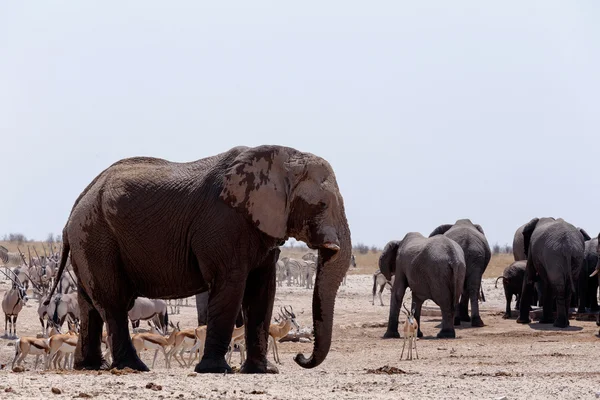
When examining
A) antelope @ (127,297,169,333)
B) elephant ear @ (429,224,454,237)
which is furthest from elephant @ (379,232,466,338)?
elephant ear @ (429,224,454,237)

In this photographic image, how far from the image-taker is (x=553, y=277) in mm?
25656

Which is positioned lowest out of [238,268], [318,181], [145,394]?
[145,394]

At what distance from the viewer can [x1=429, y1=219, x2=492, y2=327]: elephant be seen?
27.0 metres

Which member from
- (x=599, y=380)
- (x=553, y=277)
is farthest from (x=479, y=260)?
(x=599, y=380)

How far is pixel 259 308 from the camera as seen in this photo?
14469 millimetres

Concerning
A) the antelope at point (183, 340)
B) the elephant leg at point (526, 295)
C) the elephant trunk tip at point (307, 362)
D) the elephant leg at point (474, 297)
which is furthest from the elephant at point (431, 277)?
the elephant trunk tip at point (307, 362)

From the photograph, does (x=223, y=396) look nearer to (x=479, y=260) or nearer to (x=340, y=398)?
(x=340, y=398)

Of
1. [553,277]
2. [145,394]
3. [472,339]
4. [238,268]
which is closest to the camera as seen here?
[145,394]

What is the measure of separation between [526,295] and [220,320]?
47.4 feet

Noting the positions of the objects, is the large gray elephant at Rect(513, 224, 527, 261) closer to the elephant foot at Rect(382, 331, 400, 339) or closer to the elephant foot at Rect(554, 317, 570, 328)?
the elephant foot at Rect(554, 317, 570, 328)

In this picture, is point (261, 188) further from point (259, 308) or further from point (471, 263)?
point (471, 263)

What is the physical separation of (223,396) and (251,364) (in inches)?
123

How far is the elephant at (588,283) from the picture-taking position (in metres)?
28.8

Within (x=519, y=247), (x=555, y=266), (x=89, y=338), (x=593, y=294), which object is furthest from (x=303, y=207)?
Answer: (x=519, y=247)
